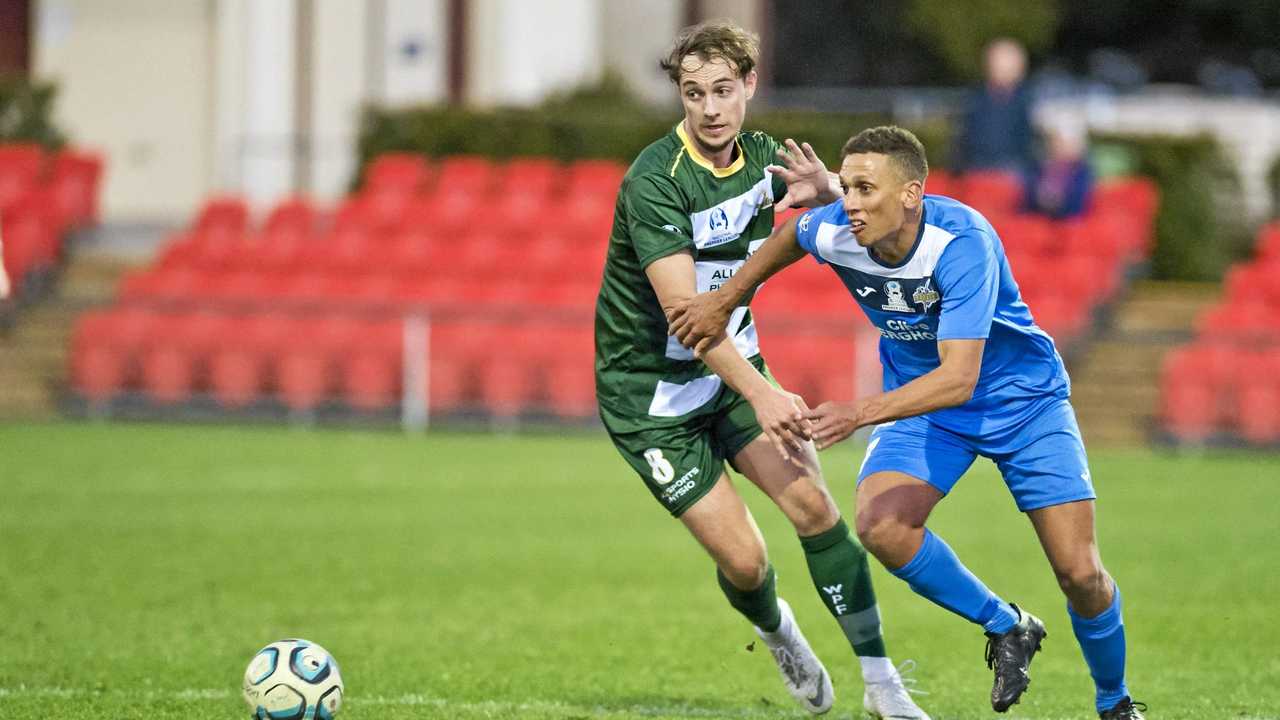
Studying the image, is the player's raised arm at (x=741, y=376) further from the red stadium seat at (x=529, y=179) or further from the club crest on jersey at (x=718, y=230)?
the red stadium seat at (x=529, y=179)

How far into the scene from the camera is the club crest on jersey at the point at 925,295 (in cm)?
570

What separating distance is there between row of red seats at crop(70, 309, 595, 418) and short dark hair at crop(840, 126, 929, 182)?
38.6ft

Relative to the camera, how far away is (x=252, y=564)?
10102 millimetres

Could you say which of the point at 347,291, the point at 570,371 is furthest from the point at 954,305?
the point at 347,291

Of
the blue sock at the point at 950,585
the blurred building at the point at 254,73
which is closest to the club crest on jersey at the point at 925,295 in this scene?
the blue sock at the point at 950,585

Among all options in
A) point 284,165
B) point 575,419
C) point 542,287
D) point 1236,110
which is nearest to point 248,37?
point 284,165

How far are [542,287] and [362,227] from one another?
264cm

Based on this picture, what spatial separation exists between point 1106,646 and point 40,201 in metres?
17.7

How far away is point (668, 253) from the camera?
19.2 feet

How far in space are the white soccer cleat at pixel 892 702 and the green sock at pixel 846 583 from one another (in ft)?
0.35

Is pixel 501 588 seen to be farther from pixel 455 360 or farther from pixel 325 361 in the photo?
pixel 325 361

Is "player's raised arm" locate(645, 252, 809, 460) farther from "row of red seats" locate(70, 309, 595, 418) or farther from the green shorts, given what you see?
"row of red seats" locate(70, 309, 595, 418)

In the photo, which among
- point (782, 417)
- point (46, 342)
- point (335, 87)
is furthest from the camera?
point (335, 87)

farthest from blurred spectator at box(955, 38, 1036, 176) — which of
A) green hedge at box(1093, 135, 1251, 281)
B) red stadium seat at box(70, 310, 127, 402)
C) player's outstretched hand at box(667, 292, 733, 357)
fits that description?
player's outstretched hand at box(667, 292, 733, 357)
